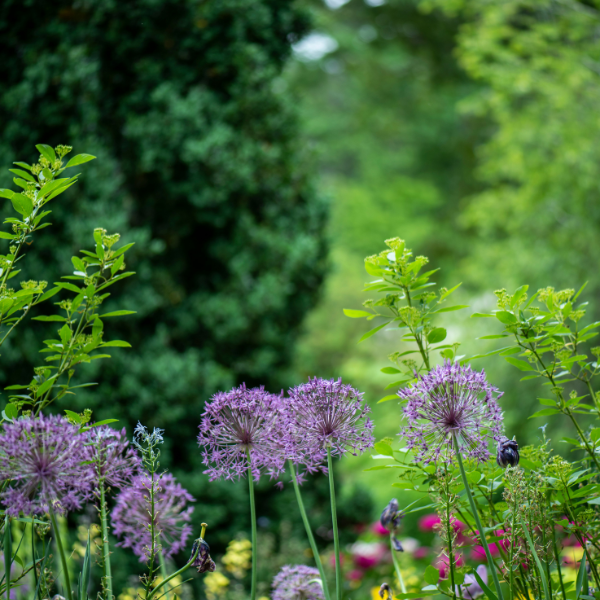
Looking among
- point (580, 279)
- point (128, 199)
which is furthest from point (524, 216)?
point (128, 199)

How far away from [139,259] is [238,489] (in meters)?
1.88

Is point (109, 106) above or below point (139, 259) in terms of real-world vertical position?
above

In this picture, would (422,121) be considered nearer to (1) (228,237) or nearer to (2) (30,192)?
(1) (228,237)

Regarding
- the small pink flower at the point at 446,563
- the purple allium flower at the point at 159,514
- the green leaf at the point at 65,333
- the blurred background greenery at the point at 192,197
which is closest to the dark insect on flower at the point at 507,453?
the small pink flower at the point at 446,563

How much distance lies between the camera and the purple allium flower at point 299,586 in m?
1.32

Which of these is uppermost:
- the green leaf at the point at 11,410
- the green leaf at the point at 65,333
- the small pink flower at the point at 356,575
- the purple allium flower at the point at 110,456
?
the green leaf at the point at 65,333

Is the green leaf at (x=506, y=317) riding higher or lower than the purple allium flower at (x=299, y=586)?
higher

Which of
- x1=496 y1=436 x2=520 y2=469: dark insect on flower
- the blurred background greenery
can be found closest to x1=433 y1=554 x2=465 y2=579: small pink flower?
x1=496 y1=436 x2=520 y2=469: dark insect on flower

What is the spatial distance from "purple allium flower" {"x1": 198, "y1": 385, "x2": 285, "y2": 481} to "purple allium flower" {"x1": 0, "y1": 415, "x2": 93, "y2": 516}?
26cm

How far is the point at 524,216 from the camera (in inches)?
331

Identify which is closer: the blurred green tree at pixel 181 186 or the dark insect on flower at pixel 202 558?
the dark insect on flower at pixel 202 558

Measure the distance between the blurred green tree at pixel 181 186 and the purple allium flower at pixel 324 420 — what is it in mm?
2899

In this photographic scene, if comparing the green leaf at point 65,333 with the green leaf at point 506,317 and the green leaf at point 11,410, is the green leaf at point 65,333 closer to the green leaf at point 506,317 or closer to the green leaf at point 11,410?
the green leaf at point 11,410

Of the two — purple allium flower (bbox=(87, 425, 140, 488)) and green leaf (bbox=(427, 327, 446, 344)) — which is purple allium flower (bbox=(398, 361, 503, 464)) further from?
purple allium flower (bbox=(87, 425, 140, 488))
